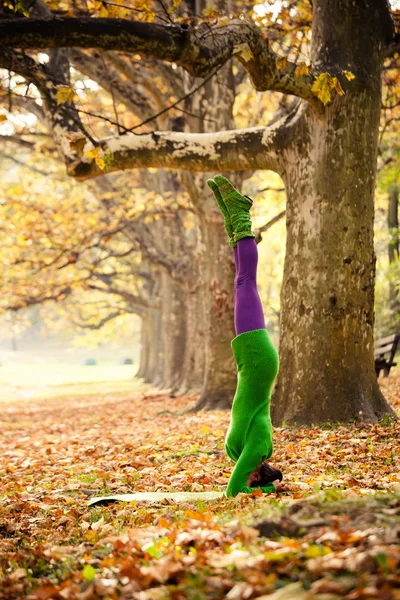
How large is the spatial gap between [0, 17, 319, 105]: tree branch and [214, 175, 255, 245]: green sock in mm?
1714

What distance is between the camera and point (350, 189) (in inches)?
289

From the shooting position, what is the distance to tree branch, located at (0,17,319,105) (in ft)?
16.7

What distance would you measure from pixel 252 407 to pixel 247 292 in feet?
2.79

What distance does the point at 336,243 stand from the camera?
730 cm

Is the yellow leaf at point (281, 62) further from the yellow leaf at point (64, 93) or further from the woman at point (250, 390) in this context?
the woman at point (250, 390)

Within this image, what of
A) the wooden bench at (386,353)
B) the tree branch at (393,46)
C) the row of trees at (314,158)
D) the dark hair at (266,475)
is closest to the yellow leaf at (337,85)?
the row of trees at (314,158)

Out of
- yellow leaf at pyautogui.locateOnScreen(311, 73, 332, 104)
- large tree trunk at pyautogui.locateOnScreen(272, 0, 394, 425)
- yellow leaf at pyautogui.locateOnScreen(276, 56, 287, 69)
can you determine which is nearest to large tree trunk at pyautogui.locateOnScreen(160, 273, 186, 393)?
large tree trunk at pyautogui.locateOnScreen(272, 0, 394, 425)

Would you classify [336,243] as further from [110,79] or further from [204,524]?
[110,79]

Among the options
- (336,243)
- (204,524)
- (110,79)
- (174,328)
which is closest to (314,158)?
(336,243)

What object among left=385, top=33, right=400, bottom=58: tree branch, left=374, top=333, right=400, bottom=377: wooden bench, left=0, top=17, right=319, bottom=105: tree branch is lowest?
left=374, top=333, right=400, bottom=377: wooden bench

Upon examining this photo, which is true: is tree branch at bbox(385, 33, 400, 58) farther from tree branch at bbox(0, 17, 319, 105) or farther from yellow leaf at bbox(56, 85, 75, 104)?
yellow leaf at bbox(56, 85, 75, 104)

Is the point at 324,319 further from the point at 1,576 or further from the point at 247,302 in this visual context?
the point at 1,576

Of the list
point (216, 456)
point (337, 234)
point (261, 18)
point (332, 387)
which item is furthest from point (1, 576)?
point (261, 18)

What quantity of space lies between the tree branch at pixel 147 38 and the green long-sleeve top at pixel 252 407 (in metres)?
2.85
